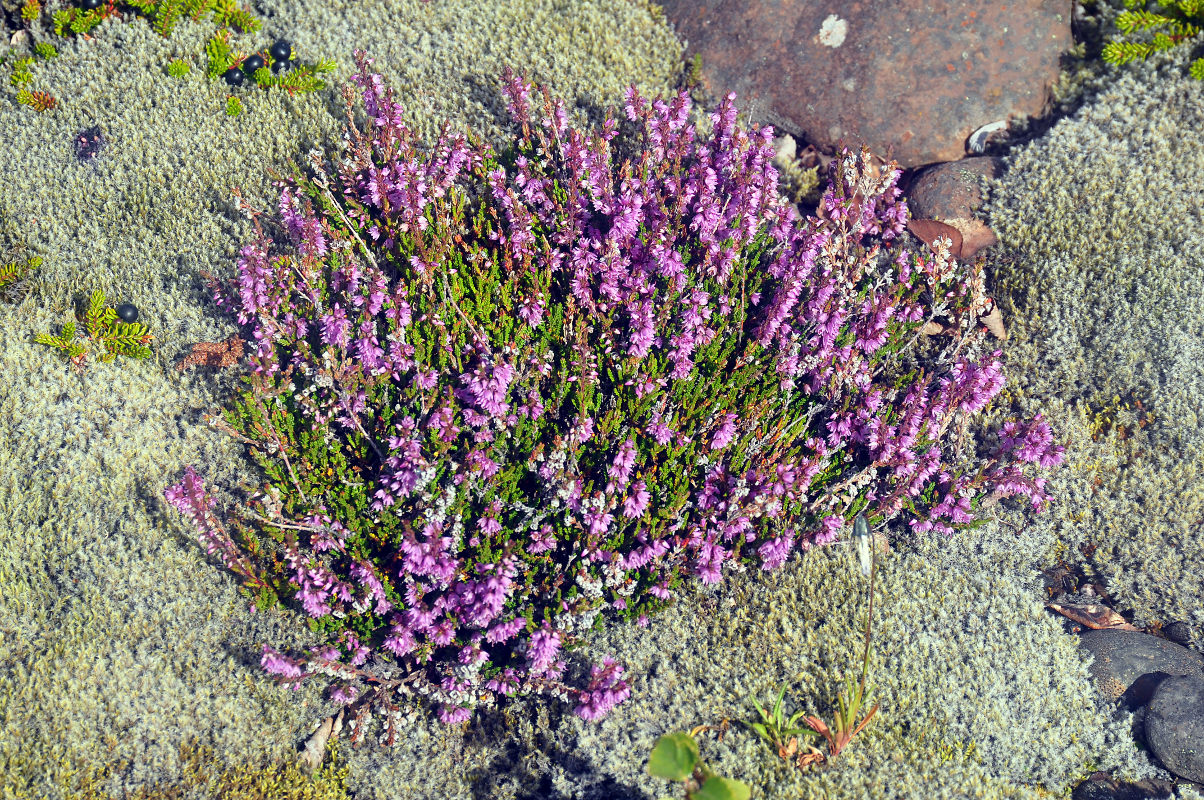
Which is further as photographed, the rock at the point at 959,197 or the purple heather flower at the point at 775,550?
the rock at the point at 959,197

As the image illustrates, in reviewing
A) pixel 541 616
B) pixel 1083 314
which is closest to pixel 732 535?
pixel 541 616

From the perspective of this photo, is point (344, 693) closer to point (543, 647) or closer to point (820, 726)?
point (543, 647)

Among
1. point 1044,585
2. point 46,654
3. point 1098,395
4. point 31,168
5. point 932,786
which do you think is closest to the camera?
point 932,786

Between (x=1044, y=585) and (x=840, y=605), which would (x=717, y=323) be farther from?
(x=1044, y=585)

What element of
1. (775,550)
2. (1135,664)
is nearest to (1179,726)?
(1135,664)

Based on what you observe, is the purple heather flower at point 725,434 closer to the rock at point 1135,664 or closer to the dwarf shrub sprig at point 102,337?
the rock at point 1135,664

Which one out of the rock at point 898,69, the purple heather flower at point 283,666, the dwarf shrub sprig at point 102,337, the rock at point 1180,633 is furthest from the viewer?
the rock at point 898,69

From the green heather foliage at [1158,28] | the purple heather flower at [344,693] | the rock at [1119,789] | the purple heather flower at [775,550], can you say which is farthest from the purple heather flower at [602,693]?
the green heather foliage at [1158,28]
